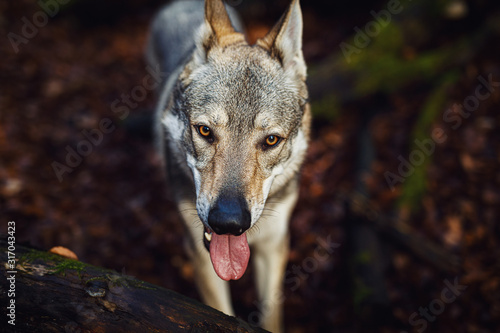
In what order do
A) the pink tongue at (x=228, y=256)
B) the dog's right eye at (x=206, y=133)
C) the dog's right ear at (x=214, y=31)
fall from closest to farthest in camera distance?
the pink tongue at (x=228, y=256)
the dog's right eye at (x=206, y=133)
the dog's right ear at (x=214, y=31)

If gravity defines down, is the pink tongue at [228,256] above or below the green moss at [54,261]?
below

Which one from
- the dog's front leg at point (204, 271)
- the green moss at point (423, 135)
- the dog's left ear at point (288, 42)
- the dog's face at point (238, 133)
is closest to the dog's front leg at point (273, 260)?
the dog's front leg at point (204, 271)

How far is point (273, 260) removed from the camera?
3.37m

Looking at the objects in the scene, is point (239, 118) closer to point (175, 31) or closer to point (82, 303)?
point (82, 303)

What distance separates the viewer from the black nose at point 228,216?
204 cm

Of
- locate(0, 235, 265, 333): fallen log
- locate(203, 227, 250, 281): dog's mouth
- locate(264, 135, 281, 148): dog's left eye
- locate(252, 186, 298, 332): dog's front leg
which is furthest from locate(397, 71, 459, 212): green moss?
locate(0, 235, 265, 333): fallen log

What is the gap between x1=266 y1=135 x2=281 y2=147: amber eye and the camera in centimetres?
244

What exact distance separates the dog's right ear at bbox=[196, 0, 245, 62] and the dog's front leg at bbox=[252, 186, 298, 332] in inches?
56.7

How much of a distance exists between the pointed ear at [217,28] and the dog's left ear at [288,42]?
286 mm

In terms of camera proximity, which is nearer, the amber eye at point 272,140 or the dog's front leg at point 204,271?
the amber eye at point 272,140

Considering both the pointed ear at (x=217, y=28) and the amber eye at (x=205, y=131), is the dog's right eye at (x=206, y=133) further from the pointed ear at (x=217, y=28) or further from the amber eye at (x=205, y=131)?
the pointed ear at (x=217, y=28)

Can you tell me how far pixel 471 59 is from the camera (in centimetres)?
493

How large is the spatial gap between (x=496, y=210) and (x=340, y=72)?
2.66 meters

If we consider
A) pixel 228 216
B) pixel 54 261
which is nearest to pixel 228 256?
pixel 228 216
